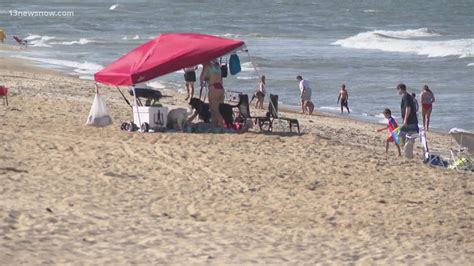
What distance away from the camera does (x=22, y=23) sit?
56.4m

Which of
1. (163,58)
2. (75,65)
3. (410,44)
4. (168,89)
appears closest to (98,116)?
(163,58)

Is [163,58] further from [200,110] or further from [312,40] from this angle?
[312,40]

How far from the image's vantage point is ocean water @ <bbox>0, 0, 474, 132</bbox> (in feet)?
92.5

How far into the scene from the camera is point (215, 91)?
15.6 meters

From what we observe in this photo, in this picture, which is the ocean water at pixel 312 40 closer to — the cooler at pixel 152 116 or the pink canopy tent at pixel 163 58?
the pink canopy tent at pixel 163 58

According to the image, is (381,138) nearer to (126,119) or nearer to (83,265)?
(126,119)

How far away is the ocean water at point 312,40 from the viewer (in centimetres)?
2820

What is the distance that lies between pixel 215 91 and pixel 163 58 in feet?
3.05

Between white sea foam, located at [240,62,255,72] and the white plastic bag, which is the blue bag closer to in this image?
the white plastic bag

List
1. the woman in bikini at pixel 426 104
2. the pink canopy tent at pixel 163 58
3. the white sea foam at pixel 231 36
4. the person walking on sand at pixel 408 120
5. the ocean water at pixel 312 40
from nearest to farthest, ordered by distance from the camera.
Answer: the pink canopy tent at pixel 163 58
the person walking on sand at pixel 408 120
the woman in bikini at pixel 426 104
the ocean water at pixel 312 40
the white sea foam at pixel 231 36

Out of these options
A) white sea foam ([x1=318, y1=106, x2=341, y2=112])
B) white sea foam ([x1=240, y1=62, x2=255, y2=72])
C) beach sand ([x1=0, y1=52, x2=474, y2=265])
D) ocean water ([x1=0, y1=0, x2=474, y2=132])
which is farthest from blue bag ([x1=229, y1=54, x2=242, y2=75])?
white sea foam ([x1=240, y1=62, x2=255, y2=72])

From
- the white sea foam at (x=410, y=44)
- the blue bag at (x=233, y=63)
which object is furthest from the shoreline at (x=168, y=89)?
the white sea foam at (x=410, y=44)

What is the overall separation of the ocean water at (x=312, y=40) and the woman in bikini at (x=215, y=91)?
7.37 metres

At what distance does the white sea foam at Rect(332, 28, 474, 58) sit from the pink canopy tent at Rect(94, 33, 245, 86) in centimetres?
2624
